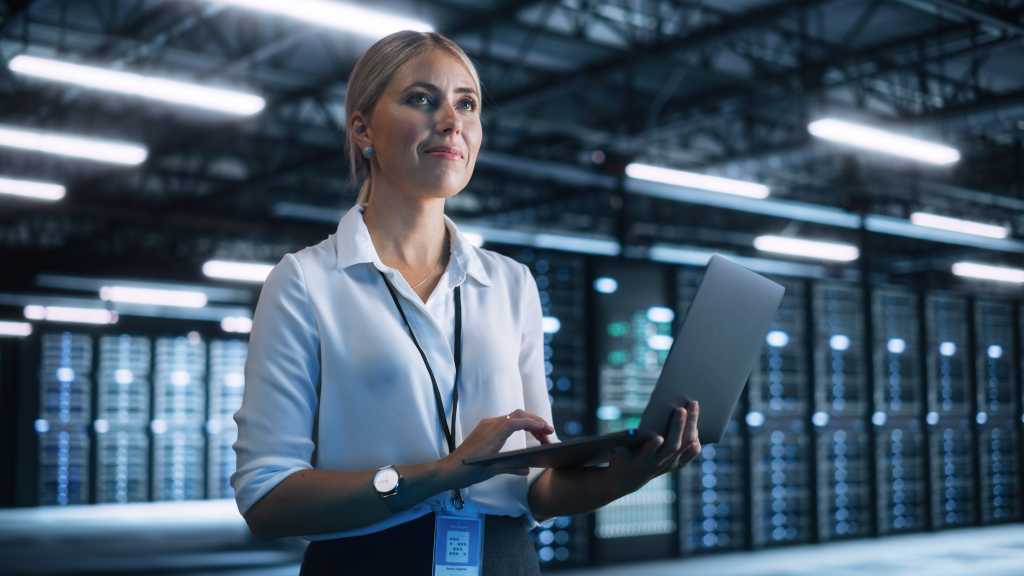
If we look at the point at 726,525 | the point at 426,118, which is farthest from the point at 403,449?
the point at 726,525

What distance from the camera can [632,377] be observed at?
26.9 feet

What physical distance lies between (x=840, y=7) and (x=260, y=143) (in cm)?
845

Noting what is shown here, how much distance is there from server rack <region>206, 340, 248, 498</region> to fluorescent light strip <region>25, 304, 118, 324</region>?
2.37 metres

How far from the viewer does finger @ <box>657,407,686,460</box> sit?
1.10 meters

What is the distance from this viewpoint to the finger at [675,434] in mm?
1097

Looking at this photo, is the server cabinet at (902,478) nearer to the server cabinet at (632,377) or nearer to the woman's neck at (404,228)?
the server cabinet at (632,377)

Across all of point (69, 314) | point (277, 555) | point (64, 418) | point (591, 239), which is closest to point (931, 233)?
point (591, 239)

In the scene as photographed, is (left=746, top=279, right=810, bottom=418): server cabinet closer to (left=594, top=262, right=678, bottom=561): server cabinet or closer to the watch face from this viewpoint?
(left=594, top=262, right=678, bottom=561): server cabinet

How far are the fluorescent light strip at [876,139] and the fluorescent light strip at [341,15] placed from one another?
4.00m

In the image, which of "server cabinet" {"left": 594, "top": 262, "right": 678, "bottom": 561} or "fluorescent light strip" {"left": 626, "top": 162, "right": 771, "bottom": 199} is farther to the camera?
"fluorescent light strip" {"left": 626, "top": 162, "right": 771, "bottom": 199}

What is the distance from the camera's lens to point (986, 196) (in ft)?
57.9

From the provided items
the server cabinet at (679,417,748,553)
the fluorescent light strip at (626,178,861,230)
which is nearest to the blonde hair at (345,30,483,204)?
the server cabinet at (679,417,748,553)

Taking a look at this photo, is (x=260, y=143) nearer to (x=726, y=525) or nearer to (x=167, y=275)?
(x=167, y=275)

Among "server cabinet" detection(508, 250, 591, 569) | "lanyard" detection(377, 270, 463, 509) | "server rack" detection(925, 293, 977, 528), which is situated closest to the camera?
"lanyard" detection(377, 270, 463, 509)
